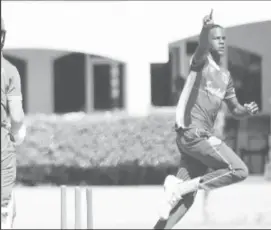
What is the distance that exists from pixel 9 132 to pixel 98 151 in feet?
27.4

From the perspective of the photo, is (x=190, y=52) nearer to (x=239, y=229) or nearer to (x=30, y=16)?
(x=30, y=16)

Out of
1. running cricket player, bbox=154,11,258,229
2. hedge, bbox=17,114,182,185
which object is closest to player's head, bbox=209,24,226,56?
running cricket player, bbox=154,11,258,229

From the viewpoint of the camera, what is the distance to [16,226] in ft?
44.1

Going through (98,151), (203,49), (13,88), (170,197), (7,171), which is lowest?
(98,151)

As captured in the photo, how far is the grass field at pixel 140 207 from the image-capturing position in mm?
13570

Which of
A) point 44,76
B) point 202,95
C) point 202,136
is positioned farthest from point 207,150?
point 44,76

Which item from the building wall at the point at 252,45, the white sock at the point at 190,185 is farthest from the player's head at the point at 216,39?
the building wall at the point at 252,45

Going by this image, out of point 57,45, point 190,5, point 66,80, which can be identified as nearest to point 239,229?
point 190,5

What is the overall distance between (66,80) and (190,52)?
2.93 m

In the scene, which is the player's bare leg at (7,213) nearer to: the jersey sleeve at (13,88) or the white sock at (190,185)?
the jersey sleeve at (13,88)

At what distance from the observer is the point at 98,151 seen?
15594 millimetres

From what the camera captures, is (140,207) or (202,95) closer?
(202,95)

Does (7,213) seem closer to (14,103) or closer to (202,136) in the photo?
(14,103)

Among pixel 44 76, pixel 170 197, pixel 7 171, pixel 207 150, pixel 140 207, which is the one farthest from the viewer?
pixel 44 76
